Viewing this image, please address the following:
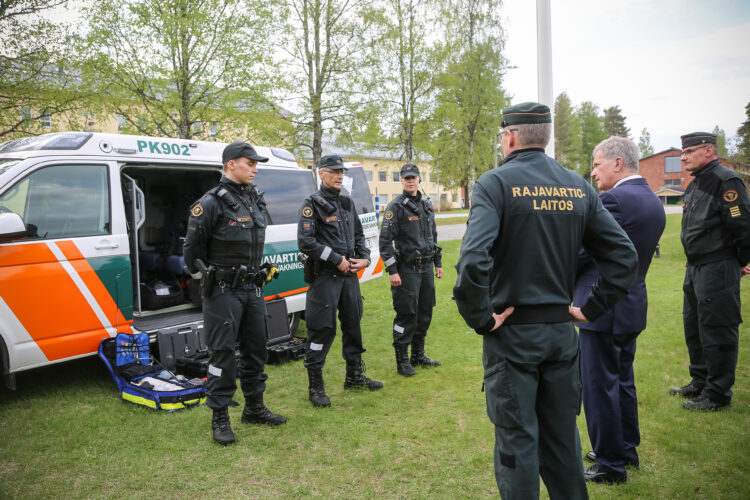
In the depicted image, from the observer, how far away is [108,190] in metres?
4.56

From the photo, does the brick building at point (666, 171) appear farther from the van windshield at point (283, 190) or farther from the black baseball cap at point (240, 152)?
the black baseball cap at point (240, 152)

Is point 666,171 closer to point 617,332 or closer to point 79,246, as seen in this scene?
point 617,332

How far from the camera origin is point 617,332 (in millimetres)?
2926

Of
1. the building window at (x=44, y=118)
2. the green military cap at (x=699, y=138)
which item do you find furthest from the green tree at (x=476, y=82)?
the green military cap at (x=699, y=138)

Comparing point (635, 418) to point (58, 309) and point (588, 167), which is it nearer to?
point (58, 309)

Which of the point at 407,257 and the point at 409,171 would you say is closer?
the point at 407,257

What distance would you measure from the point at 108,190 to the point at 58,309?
1235 mm

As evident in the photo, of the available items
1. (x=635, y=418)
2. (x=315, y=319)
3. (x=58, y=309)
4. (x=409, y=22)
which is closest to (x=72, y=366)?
(x=58, y=309)

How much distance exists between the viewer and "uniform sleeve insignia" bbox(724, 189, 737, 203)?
3820 mm

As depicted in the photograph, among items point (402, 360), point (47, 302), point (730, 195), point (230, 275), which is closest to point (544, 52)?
point (730, 195)

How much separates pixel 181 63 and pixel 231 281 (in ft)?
29.8

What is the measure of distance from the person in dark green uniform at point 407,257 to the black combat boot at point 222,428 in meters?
2.10

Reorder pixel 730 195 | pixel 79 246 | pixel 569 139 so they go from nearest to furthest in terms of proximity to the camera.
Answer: pixel 730 195 < pixel 79 246 < pixel 569 139

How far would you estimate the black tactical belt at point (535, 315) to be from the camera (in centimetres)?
208
